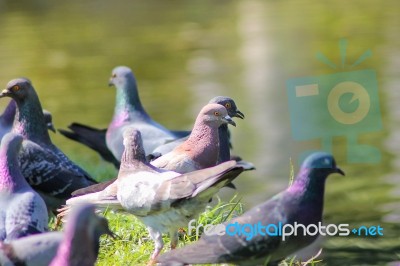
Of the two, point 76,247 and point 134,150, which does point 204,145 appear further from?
point 76,247

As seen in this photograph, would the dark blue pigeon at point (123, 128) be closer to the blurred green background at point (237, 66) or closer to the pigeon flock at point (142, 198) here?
the blurred green background at point (237, 66)

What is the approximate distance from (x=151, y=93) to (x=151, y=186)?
410 inches

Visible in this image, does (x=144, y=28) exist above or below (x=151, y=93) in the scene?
above

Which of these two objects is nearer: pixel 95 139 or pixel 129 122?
pixel 129 122

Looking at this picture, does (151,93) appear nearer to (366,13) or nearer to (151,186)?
(366,13)

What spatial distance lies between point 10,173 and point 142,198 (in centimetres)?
73

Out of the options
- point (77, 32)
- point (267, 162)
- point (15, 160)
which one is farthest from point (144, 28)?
point (15, 160)

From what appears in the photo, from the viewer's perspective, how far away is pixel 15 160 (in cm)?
532

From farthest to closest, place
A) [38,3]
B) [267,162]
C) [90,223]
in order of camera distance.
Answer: [38,3] < [267,162] < [90,223]

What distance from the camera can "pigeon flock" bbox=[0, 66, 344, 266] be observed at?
441 centimetres

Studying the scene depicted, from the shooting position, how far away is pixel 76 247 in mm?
3996

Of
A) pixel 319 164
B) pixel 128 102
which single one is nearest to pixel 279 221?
pixel 319 164

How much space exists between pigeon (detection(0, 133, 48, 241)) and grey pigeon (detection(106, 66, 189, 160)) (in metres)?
2.69

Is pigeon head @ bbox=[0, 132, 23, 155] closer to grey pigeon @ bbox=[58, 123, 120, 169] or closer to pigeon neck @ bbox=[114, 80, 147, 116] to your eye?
pigeon neck @ bbox=[114, 80, 147, 116]
